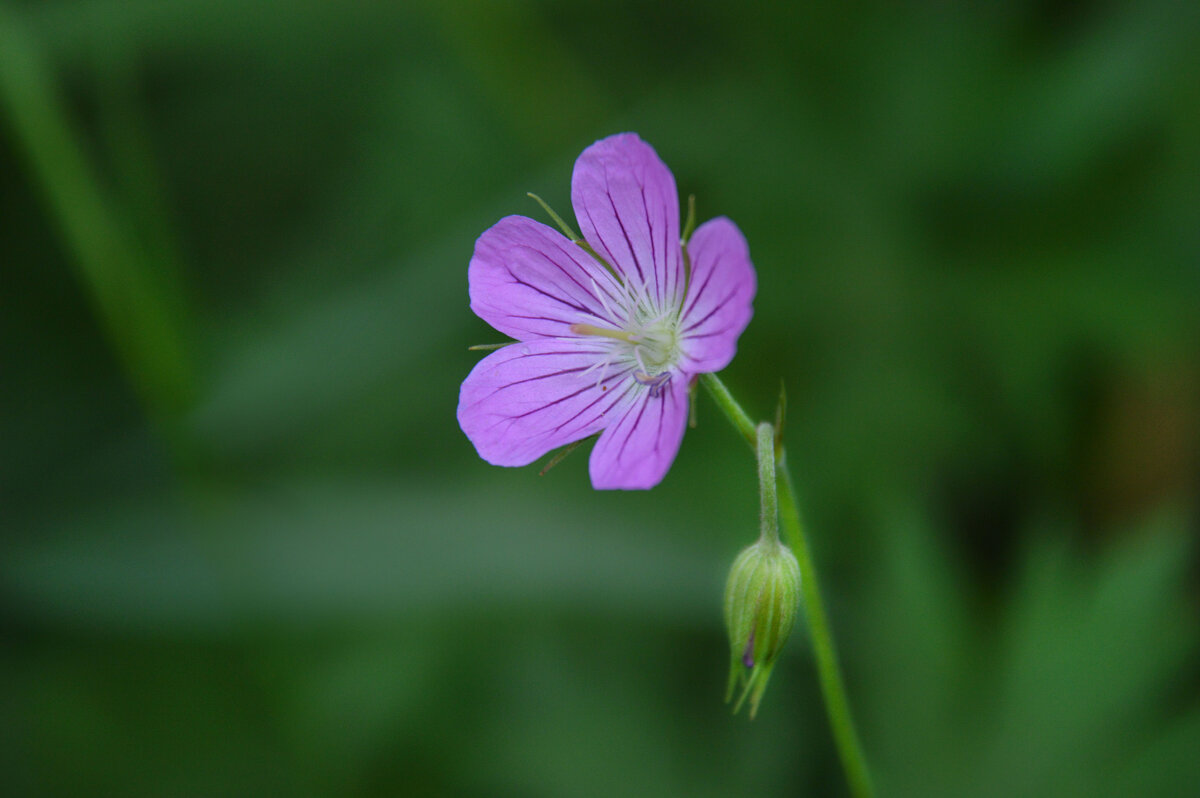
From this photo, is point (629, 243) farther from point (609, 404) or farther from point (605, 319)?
point (609, 404)

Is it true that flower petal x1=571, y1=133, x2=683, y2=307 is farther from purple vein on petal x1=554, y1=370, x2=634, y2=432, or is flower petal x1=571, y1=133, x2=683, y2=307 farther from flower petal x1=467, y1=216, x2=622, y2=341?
purple vein on petal x1=554, y1=370, x2=634, y2=432

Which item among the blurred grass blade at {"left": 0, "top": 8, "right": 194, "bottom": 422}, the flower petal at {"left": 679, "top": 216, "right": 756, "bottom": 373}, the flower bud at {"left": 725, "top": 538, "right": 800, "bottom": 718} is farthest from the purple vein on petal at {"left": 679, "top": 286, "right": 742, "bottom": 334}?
the blurred grass blade at {"left": 0, "top": 8, "right": 194, "bottom": 422}

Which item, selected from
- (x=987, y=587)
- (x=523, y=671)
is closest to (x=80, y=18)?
(x=523, y=671)

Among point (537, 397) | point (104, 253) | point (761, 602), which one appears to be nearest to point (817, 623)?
point (761, 602)

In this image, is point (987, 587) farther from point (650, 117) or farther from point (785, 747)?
point (650, 117)

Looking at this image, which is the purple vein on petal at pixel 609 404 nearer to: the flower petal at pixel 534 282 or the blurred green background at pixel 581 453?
the flower petal at pixel 534 282
